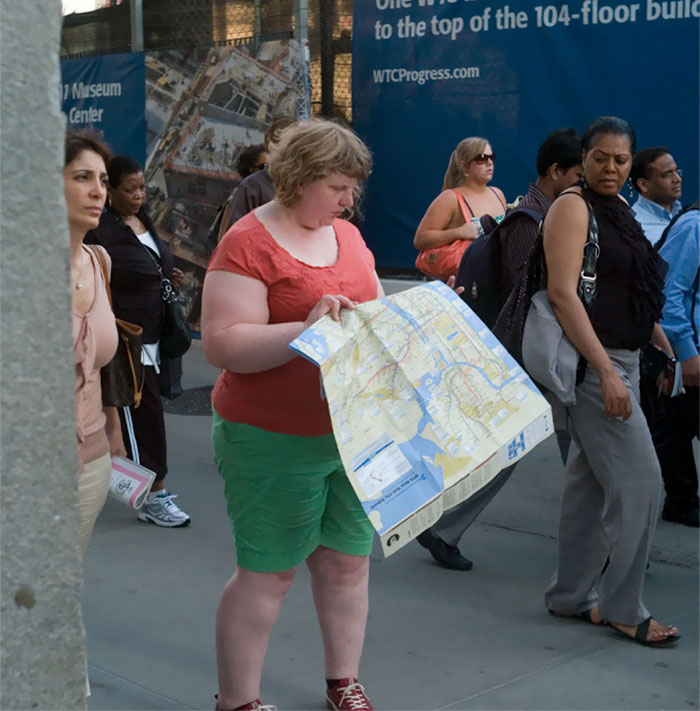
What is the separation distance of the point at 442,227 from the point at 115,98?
6.52m

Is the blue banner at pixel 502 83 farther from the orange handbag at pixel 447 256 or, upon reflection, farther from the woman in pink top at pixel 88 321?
the woman in pink top at pixel 88 321

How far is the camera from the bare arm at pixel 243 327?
335 centimetres

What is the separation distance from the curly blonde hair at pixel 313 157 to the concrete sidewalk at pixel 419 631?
1773 millimetres

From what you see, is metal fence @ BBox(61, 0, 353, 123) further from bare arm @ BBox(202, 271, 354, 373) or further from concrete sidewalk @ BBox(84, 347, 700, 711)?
bare arm @ BBox(202, 271, 354, 373)

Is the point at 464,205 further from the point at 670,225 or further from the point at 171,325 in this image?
the point at 171,325

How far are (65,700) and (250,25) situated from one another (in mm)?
9692

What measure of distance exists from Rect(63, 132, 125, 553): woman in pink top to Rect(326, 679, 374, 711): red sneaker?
96cm

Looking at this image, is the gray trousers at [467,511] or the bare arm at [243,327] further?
the gray trousers at [467,511]

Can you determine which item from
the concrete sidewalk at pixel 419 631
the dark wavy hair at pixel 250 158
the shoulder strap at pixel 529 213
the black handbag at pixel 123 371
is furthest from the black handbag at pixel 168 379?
the black handbag at pixel 123 371

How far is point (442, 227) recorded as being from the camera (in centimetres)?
668

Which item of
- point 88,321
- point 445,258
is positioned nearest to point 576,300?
point 88,321

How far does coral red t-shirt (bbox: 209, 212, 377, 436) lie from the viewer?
3.48 m

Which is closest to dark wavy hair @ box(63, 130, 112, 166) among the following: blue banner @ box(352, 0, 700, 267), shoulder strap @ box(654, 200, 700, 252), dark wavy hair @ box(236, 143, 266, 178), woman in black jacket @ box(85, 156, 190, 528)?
woman in black jacket @ box(85, 156, 190, 528)

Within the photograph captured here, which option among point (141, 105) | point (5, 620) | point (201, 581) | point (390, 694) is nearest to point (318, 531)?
point (390, 694)
